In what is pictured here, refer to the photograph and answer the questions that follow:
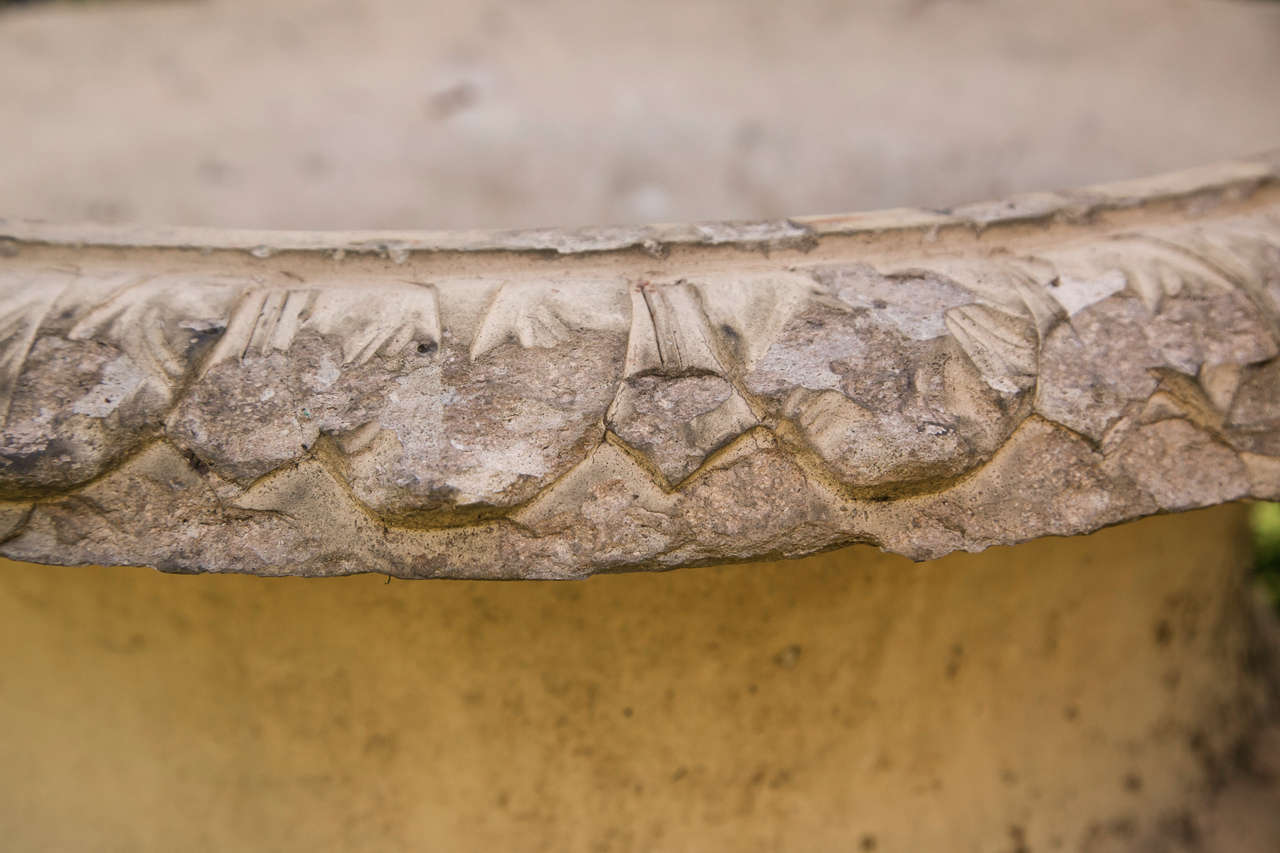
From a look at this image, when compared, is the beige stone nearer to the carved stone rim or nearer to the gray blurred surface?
the carved stone rim

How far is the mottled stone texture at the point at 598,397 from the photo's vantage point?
585 millimetres

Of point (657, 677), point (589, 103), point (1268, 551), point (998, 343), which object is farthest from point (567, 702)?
point (1268, 551)

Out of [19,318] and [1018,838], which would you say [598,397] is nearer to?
[19,318]

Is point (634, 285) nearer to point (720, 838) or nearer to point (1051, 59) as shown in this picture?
point (720, 838)

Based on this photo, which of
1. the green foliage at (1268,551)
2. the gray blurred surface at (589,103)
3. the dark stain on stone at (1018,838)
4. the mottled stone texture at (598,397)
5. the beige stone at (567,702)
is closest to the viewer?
the mottled stone texture at (598,397)

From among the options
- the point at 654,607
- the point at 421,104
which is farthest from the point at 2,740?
the point at 421,104

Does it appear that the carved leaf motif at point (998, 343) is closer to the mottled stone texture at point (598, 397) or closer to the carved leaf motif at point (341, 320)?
the mottled stone texture at point (598, 397)

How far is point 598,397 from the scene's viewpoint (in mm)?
592

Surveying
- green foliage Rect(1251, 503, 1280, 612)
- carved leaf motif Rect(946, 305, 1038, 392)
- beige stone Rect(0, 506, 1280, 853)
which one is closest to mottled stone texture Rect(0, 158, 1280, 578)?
carved leaf motif Rect(946, 305, 1038, 392)

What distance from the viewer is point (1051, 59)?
4.92ft

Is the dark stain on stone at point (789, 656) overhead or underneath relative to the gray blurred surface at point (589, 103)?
underneath

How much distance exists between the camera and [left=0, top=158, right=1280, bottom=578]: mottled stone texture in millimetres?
585

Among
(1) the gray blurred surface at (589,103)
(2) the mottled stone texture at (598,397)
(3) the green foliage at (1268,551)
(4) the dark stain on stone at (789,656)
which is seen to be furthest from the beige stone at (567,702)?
(3) the green foliage at (1268,551)

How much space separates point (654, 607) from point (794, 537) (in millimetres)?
216
